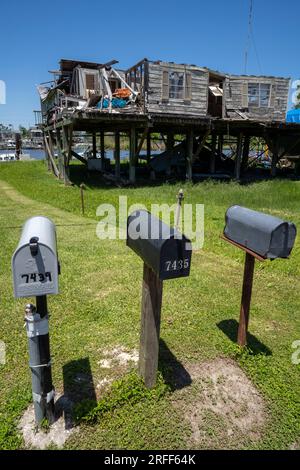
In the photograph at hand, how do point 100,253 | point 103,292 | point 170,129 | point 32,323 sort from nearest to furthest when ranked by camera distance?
point 32,323
point 103,292
point 100,253
point 170,129

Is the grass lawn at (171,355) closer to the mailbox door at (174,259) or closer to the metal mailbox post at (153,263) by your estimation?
the metal mailbox post at (153,263)

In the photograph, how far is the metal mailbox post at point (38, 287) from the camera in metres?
2.45

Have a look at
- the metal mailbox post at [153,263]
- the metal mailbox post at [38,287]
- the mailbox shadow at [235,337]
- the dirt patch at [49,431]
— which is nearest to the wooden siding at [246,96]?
the mailbox shadow at [235,337]

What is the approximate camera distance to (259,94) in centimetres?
2103

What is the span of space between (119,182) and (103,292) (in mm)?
14027

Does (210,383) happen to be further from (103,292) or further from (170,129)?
(170,129)

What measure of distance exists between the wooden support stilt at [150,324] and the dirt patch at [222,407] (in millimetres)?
418

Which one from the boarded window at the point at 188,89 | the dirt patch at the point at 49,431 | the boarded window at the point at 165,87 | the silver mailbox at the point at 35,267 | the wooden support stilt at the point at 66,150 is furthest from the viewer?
the boarded window at the point at 188,89

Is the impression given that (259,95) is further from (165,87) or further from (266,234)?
(266,234)

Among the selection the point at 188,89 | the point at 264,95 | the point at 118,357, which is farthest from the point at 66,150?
the point at 118,357

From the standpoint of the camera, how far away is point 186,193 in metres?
15.7

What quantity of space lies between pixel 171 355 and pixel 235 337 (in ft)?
3.10

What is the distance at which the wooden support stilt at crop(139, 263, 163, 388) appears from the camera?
310cm
